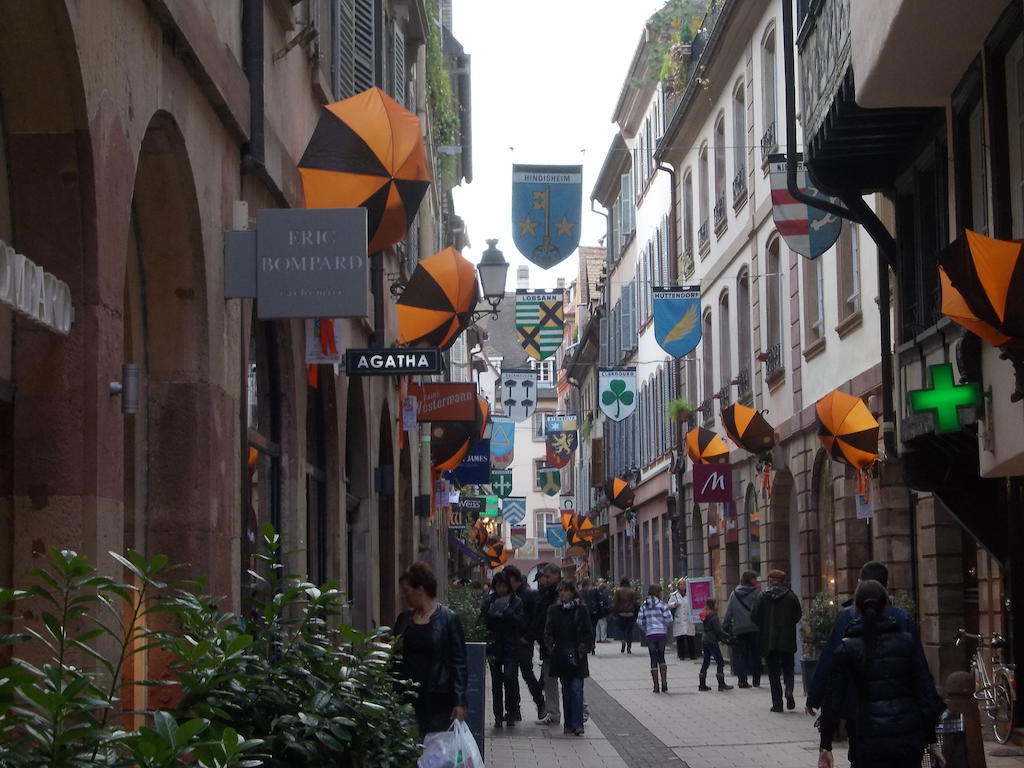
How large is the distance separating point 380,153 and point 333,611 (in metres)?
5.44

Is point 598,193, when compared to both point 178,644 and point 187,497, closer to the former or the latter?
point 187,497

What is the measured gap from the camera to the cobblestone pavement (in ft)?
47.3

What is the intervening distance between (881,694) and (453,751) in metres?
2.57

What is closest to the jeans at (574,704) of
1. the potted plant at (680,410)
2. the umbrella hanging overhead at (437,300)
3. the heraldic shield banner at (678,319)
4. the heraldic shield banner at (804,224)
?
the umbrella hanging overhead at (437,300)

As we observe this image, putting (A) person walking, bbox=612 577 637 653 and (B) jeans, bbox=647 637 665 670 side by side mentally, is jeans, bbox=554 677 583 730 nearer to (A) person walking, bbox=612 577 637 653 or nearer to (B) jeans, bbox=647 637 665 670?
(B) jeans, bbox=647 637 665 670

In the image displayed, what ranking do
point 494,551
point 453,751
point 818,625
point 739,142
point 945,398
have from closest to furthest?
point 453,751
point 945,398
point 818,625
point 739,142
point 494,551

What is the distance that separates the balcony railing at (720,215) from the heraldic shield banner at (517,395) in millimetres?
14686

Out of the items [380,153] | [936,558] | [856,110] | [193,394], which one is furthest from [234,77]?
[936,558]

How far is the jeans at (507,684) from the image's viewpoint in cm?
1761

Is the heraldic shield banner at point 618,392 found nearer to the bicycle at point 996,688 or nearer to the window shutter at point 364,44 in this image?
the window shutter at point 364,44

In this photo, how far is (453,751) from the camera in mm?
9961

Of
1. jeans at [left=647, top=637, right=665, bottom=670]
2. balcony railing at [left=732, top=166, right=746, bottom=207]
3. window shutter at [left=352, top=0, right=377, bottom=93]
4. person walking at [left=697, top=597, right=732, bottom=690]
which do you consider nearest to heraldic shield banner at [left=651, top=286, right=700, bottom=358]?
balcony railing at [left=732, top=166, right=746, bottom=207]

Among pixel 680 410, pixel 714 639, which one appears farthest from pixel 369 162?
pixel 680 410

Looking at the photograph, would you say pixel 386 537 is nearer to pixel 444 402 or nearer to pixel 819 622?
pixel 444 402
